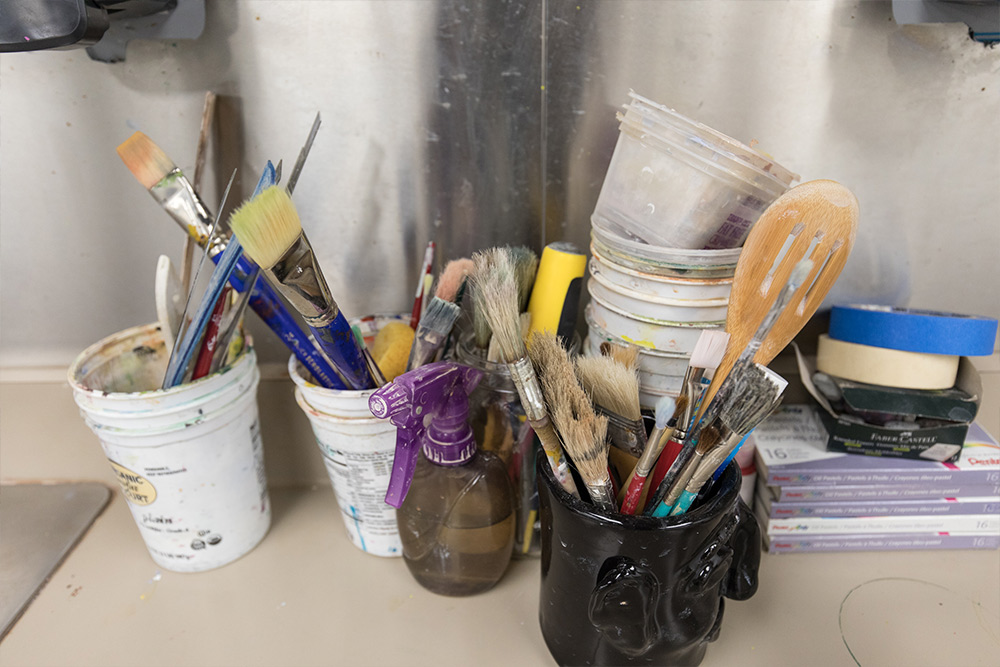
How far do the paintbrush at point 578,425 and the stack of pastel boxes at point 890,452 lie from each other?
9.2 inches

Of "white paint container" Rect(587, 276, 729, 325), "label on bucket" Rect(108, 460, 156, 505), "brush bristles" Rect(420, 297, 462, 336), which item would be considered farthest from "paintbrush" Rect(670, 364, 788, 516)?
"label on bucket" Rect(108, 460, 156, 505)

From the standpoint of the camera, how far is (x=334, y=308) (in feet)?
1.61

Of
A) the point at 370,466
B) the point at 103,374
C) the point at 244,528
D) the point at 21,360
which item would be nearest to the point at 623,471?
the point at 370,466

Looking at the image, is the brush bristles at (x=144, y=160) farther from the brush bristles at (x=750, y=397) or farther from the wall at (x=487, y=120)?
the brush bristles at (x=750, y=397)

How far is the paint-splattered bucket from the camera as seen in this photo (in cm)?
56

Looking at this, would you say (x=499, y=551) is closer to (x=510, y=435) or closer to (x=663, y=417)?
(x=510, y=435)

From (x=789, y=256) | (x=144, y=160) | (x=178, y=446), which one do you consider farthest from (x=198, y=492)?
(x=789, y=256)

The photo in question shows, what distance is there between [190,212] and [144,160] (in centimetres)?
5

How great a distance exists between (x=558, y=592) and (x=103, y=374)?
1.47 ft

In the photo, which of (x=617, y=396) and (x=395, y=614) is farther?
(x=395, y=614)

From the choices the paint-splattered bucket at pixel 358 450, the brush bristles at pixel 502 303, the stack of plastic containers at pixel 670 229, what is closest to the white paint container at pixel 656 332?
the stack of plastic containers at pixel 670 229

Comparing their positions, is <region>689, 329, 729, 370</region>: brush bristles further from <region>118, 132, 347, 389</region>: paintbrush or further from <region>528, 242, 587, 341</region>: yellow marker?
<region>118, 132, 347, 389</region>: paintbrush

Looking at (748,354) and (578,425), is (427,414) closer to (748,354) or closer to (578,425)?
(578,425)

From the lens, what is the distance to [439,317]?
1.74 ft
